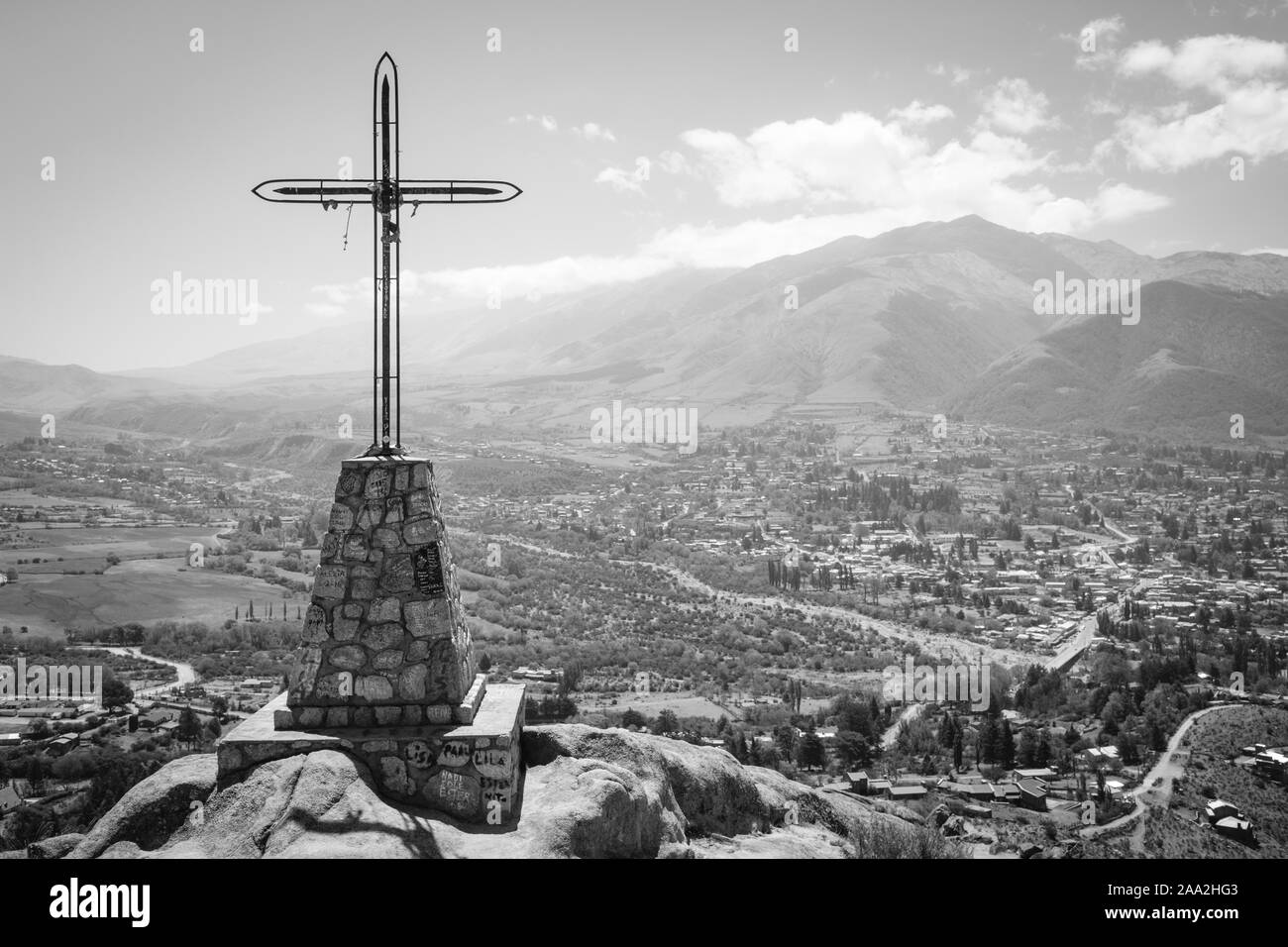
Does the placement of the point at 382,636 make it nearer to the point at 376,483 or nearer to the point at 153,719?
the point at 376,483

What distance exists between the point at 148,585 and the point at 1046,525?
79241 mm

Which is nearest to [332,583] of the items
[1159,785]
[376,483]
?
[376,483]

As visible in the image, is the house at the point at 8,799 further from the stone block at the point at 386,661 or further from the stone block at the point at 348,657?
the stone block at the point at 386,661

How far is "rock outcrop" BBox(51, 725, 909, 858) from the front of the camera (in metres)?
5.82

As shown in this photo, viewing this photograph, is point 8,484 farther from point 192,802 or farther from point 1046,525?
point 1046,525

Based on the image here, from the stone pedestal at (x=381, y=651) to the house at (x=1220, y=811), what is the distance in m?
21.8

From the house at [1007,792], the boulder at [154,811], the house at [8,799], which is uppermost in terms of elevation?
the boulder at [154,811]

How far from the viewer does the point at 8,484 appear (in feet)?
225

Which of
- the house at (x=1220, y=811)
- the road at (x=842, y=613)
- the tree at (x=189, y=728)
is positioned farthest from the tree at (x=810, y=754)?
the road at (x=842, y=613)

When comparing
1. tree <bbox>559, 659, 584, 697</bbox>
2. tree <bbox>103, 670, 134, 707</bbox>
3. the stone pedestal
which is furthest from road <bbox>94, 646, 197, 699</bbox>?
the stone pedestal

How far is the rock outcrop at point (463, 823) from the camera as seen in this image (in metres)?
5.82

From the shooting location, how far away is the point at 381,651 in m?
7.16

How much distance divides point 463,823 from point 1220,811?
22.8m
